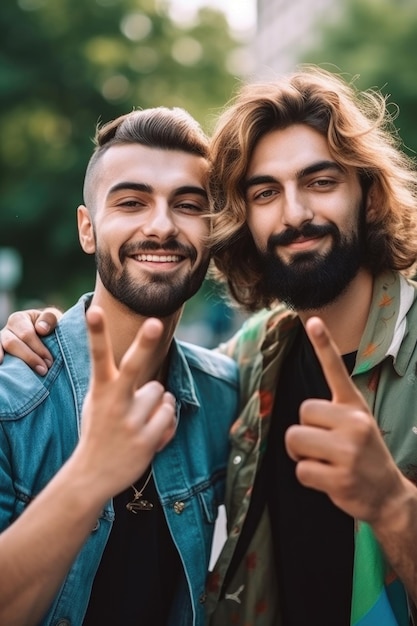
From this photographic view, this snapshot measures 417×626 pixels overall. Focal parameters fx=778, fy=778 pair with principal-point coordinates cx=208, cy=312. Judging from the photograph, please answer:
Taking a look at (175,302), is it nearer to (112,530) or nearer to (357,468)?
(112,530)

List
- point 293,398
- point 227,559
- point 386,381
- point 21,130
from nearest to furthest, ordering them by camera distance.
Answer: point 386,381 < point 227,559 < point 293,398 < point 21,130

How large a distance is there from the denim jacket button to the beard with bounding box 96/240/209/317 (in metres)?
0.81

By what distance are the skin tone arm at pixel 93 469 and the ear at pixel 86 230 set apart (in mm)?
1644

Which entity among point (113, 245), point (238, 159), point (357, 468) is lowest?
point (357, 468)

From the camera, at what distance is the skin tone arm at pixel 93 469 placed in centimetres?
210

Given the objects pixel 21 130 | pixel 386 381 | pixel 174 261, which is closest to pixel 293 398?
pixel 386 381

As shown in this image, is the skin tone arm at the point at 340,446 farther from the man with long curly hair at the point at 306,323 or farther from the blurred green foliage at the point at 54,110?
the blurred green foliage at the point at 54,110

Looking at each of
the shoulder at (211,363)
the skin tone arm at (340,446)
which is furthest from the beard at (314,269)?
the skin tone arm at (340,446)

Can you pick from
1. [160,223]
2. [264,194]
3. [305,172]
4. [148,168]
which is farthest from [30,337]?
[305,172]

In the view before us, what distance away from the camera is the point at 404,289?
11.3 feet

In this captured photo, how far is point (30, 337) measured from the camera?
327 centimetres

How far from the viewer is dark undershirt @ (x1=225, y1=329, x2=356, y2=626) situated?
322 centimetres

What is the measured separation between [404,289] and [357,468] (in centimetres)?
152

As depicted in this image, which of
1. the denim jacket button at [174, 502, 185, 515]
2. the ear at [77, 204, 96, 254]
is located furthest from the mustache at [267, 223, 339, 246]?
the denim jacket button at [174, 502, 185, 515]
